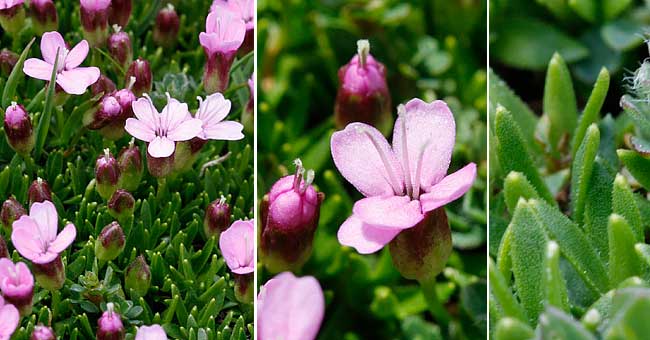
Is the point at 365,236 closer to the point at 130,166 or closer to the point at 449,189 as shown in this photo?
the point at 449,189

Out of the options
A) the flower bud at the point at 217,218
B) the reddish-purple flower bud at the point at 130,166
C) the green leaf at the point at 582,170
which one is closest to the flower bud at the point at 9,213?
the reddish-purple flower bud at the point at 130,166

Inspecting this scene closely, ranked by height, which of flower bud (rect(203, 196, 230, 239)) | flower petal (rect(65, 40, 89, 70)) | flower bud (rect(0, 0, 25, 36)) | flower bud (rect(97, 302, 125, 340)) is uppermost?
flower bud (rect(0, 0, 25, 36))

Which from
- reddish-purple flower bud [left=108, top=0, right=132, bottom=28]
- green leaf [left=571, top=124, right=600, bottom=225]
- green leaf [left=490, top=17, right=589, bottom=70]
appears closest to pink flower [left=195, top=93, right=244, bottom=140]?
reddish-purple flower bud [left=108, top=0, right=132, bottom=28]

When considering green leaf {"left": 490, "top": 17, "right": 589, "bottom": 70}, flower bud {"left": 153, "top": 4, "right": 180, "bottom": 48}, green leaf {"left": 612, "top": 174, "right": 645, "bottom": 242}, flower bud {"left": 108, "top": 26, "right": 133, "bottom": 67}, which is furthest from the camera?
green leaf {"left": 490, "top": 17, "right": 589, "bottom": 70}

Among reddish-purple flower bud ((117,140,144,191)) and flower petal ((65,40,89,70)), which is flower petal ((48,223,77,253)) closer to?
reddish-purple flower bud ((117,140,144,191))

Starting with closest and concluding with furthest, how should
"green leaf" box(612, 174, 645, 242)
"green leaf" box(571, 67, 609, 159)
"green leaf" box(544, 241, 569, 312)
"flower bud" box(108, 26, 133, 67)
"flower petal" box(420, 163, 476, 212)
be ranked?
"green leaf" box(544, 241, 569, 312), "flower petal" box(420, 163, 476, 212), "green leaf" box(612, 174, 645, 242), "green leaf" box(571, 67, 609, 159), "flower bud" box(108, 26, 133, 67)

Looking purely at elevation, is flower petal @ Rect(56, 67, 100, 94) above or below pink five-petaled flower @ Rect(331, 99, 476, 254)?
above

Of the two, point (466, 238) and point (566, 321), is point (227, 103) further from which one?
point (566, 321)

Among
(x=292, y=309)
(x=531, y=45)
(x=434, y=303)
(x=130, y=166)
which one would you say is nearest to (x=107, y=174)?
(x=130, y=166)
